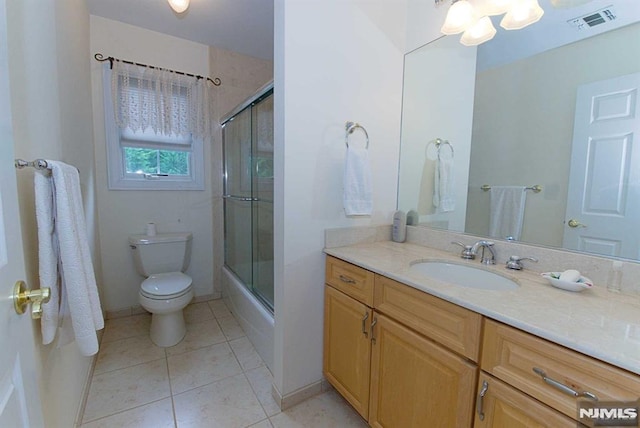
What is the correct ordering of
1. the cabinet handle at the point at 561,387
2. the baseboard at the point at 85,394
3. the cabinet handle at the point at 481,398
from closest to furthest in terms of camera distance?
the cabinet handle at the point at 561,387
the cabinet handle at the point at 481,398
the baseboard at the point at 85,394

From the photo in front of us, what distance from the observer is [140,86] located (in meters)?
2.27

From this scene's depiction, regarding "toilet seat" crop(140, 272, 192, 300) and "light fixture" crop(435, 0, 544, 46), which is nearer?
"light fixture" crop(435, 0, 544, 46)

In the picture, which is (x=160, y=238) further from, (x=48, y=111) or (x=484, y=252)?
(x=484, y=252)

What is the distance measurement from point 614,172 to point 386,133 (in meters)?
1.02

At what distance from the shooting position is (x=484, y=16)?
4.41 ft

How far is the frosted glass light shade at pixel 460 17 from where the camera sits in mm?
1339

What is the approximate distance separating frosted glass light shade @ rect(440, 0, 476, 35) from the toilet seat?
7.59ft

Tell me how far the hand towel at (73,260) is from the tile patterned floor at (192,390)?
0.74 metres

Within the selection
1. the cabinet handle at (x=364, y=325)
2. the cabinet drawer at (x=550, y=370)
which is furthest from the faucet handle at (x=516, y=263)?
the cabinet handle at (x=364, y=325)

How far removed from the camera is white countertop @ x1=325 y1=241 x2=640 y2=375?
2.09 ft

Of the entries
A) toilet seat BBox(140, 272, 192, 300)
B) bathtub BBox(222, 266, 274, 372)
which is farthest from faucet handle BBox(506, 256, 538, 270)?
toilet seat BBox(140, 272, 192, 300)

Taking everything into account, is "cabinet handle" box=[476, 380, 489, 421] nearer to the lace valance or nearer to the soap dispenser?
the soap dispenser

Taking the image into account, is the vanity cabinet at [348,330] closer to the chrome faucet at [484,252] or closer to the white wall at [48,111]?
the chrome faucet at [484,252]

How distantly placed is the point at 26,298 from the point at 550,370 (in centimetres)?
122
